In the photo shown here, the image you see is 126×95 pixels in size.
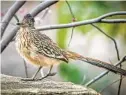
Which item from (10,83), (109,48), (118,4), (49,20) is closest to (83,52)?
(109,48)

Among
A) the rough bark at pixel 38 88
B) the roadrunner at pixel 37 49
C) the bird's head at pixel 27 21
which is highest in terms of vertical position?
the bird's head at pixel 27 21

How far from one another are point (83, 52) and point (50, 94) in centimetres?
199

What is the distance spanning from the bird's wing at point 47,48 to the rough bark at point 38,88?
13cm

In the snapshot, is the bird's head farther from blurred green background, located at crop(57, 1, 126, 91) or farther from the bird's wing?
blurred green background, located at crop(57, 1, 126, 91)

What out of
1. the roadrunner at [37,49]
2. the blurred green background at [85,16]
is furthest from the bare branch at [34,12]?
the roadrunner at [37,49]

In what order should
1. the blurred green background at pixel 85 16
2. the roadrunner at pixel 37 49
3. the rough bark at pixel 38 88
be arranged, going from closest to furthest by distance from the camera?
the rough bark at pixel 38 88
the roadrunner at pixel 37 49
the blurred green background at pixel 85 16

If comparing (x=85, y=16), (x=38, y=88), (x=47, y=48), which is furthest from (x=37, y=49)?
(x=85, y=16)

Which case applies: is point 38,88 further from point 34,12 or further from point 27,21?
point 34,12

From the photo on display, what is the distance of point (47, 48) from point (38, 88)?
0.29 m

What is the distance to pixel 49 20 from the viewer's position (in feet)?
13.6

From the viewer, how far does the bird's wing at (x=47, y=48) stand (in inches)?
79.1

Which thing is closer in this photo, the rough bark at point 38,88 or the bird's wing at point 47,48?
the rough bark at point 38,88

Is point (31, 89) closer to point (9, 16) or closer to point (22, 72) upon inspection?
point (9, 16)

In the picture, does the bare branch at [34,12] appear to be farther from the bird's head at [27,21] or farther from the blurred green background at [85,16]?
the bird's head at [27,21]
